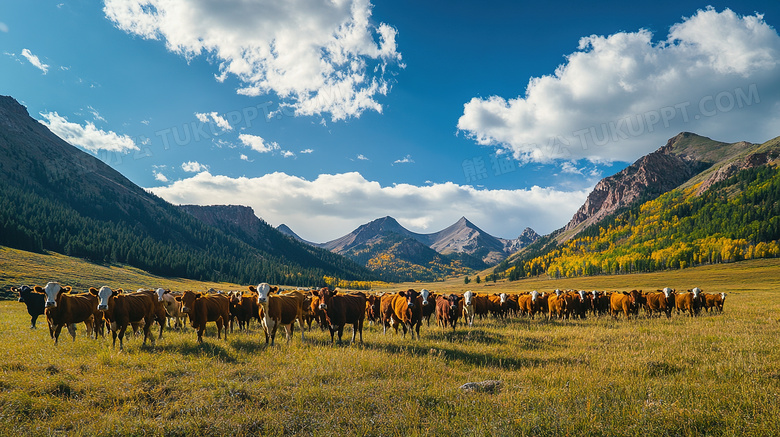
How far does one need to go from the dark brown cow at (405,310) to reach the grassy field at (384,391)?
12.1 ft

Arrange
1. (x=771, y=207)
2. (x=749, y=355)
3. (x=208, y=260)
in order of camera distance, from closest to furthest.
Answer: (x=749, y=355) < (x=771, y=207) < (x=208, y=260)

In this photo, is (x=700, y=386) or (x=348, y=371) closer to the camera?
(x=700, y=386)

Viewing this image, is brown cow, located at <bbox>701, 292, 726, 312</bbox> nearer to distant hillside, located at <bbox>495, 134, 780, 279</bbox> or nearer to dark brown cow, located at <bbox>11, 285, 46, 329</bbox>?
dark brown cow, located at <bbox>11, 285, 46, 329</bbox>

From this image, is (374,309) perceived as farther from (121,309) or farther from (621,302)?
(621,302)

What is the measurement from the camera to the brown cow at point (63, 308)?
1256 centimetres

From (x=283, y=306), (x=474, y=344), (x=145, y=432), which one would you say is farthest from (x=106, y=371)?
(x=474, y=344)

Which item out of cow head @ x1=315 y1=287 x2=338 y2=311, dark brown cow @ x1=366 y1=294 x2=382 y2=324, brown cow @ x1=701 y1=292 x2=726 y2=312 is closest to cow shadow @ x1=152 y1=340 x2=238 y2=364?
cow head @ x1=315 y1=287 x2=338 y2=311

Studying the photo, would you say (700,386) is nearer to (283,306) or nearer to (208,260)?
(283,306)

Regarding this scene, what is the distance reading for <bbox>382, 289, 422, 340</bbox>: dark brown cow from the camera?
15.8 metres

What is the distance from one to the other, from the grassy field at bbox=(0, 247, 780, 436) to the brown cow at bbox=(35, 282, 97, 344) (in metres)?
0.93

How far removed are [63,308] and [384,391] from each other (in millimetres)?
14458

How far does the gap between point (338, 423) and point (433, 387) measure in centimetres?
270

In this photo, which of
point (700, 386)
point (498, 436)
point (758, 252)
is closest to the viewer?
point (498, 436)

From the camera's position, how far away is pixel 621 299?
27.5m
